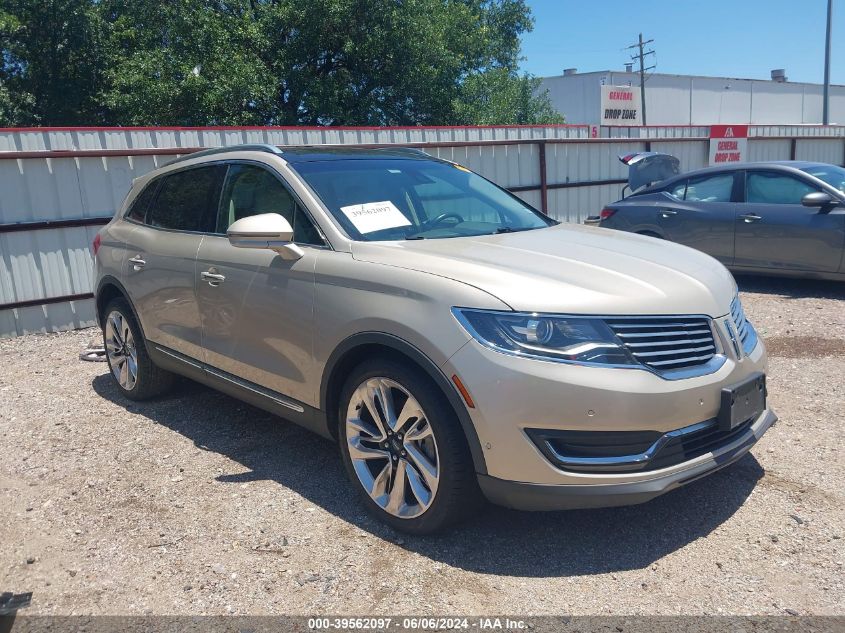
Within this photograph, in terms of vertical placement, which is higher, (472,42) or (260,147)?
(472,42)

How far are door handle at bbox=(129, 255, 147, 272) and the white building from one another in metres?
48.0

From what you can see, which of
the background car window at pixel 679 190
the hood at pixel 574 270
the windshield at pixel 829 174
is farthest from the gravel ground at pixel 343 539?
the background car window at pixel 679 190

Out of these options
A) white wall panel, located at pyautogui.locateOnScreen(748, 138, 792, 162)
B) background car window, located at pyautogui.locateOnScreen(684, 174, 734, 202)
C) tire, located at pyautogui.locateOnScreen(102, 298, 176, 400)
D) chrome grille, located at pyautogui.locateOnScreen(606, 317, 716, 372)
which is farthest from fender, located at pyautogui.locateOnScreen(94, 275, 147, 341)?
white wall panel, located at pyautogui.locateOnScreen(748, 138, 792, 162)

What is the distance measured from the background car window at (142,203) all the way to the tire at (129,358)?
63cm

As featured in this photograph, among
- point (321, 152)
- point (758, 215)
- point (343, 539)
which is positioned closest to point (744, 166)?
point (758, 215)

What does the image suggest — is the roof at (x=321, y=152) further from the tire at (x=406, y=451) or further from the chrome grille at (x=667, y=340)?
the chrome grille at (x=667, y=340)

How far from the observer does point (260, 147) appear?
14.6ft

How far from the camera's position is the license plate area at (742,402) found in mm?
3133

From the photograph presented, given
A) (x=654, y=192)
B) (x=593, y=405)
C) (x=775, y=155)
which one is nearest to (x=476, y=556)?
(x=593, y=405)

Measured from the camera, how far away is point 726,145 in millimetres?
16516

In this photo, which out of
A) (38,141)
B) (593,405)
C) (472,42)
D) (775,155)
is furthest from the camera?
(472,42)

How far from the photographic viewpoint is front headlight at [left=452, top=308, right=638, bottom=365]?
9.59 feet

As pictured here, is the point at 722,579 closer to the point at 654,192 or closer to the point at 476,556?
the point at 476,556

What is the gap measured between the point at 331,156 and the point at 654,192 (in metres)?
6.17
